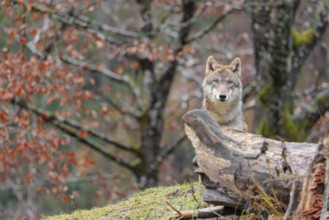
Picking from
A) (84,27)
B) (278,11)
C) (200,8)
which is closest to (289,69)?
(278,11)

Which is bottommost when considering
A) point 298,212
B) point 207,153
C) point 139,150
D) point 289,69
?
point 298,212

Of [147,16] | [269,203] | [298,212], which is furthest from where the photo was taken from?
[147,16]

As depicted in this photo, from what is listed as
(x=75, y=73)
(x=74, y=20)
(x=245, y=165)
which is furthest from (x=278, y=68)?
(x=245, y=165)

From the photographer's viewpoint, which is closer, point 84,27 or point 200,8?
point 84,27

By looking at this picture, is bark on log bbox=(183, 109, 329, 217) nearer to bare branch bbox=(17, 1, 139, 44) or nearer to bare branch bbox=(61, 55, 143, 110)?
bare branch bbox=(17, 1, 139, 44)

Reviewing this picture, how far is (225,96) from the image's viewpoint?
1023 cm

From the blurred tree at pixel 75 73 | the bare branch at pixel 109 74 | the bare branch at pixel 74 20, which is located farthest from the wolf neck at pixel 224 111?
the bare branch at pixel 109 74

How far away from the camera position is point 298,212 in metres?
6.14

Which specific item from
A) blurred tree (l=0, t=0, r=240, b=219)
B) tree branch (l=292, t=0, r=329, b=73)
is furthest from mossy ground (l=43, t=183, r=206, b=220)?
tree branch (l=292, t=0, r=329, b=73)

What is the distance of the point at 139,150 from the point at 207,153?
11.7 m

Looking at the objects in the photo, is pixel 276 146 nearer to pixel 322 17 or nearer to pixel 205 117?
pixel 205 117

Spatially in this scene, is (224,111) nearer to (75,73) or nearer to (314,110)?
(314,110)

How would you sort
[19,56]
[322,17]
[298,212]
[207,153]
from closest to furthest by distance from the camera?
[298,212]
[207,153]
[19,56]
[322,17]

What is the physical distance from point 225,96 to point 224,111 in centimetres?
21
